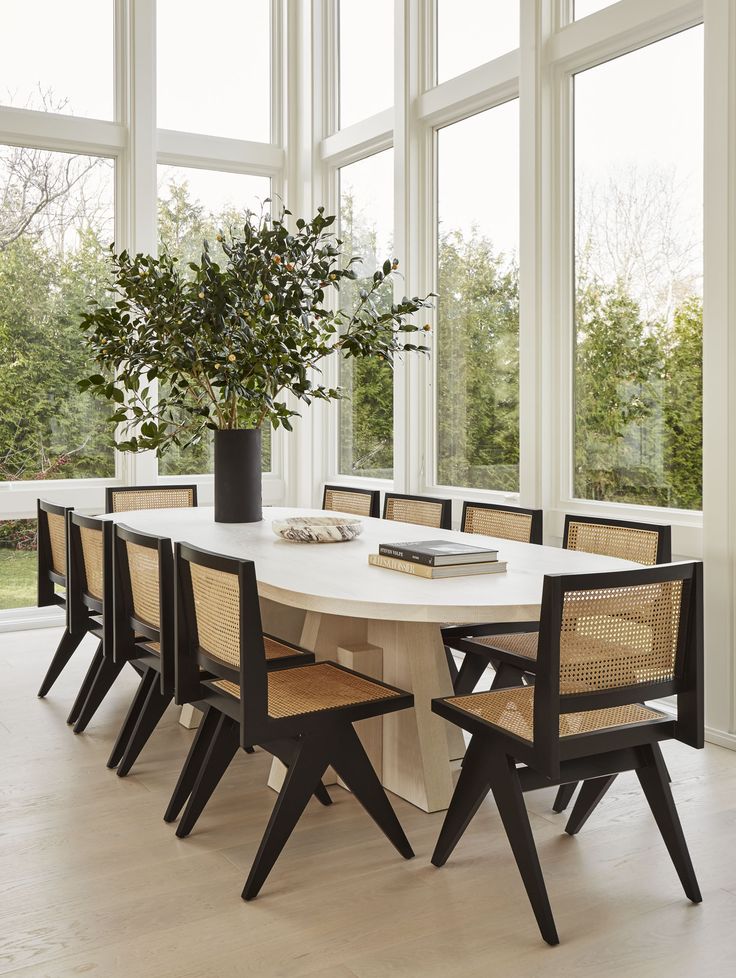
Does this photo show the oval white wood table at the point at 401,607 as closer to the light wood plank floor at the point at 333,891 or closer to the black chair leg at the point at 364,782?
the light wood plank floor at the point at 333,891

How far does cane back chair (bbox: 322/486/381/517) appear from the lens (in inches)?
178

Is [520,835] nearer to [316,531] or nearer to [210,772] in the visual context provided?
[210,772]

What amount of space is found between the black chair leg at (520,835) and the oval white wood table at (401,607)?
36 cm

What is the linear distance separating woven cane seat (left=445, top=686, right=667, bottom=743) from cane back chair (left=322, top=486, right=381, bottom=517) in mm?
2036

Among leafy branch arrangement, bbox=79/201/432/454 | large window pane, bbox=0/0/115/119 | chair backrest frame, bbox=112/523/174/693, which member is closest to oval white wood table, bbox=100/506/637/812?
chair backrest frame, bbox=112/523/174/693

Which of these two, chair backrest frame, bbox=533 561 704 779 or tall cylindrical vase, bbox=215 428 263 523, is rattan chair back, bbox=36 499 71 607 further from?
chair backrest frame, bbox=533 561 704 779

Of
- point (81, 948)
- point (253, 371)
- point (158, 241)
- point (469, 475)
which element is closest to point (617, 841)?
point (81, 948)

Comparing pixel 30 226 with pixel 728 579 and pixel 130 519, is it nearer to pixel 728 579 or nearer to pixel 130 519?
pixel 130 519

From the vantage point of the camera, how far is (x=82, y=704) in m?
3.78

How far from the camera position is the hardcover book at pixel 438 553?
2674 mm

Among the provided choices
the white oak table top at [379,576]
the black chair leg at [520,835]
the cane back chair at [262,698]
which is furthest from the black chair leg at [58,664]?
the black chair leg at [520,835]

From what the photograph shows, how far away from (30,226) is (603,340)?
3410 mm

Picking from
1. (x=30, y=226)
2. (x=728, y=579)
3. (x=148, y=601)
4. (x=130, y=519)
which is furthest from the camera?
(x=30, y=226)

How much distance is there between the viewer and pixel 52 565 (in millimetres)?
3994
